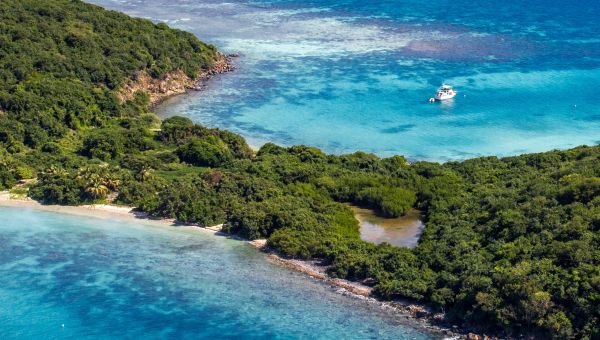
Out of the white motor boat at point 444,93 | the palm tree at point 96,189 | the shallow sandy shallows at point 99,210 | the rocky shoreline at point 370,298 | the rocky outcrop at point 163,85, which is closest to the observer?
the rocky shoreline at point 370,298

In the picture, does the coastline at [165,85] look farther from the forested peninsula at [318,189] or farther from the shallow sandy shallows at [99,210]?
the shallow sandy shallows at [99,210]

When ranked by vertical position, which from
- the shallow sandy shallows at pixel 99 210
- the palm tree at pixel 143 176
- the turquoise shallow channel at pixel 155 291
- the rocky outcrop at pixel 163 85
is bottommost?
the turquoise shallow channel at pixel 155 291

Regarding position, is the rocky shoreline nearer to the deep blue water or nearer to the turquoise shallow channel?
the turquoise shallow channel

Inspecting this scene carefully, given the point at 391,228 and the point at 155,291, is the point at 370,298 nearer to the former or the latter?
the point at 391,228

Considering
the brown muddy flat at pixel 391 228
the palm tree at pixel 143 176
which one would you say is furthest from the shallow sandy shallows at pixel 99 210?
the brown muddy flat at pixel 391 228

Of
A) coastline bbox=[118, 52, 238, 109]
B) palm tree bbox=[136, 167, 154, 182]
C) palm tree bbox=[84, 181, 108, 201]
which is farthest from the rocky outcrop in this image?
palm tree bbox=[84, 181, 108, 201]

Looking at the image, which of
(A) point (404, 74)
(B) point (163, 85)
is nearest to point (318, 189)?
(B) point (163, 85)

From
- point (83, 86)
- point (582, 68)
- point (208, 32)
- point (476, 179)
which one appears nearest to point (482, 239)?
point (476, 179)
